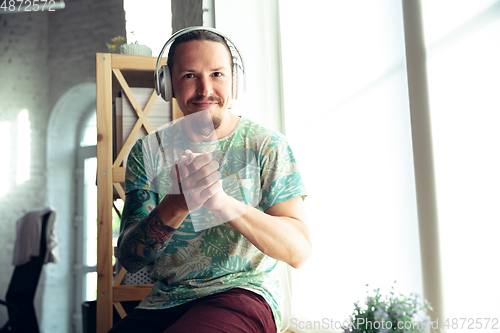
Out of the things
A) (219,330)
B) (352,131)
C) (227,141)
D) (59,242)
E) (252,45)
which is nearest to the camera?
(219,330)

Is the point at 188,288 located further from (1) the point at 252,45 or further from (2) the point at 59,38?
(2) the point at 59,38

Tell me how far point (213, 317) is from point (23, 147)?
171 inches

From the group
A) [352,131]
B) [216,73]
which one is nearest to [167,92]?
[216,73]

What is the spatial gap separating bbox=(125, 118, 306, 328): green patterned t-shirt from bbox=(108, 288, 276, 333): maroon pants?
0.07 feet

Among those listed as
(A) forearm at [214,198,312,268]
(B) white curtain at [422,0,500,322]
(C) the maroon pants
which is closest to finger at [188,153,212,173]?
(A) forearm at [214,198,312,268]

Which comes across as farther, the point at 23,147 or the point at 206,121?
the point at 23,147

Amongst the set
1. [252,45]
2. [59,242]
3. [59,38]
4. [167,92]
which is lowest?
[59,242]

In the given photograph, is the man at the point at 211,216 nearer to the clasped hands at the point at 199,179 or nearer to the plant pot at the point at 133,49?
the clasped hands at the point at 199,179

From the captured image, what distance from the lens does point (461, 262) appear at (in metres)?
0.87

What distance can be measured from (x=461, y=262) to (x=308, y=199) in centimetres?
77

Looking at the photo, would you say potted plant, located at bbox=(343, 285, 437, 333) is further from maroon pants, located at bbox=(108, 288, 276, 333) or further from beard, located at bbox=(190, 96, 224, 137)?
beard, located at bbox=(190, 96, 224, 137)

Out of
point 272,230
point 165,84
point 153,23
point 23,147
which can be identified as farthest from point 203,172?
point 23,147

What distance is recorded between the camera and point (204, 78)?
101cm

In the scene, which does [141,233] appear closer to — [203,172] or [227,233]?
[227,233]
